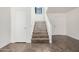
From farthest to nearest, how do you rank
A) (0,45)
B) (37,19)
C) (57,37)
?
1. (37,19)
2. (57,37)
3. (0,45)

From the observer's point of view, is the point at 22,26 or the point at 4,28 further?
the point at 22,26

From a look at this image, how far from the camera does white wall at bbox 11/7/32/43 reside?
1393mm

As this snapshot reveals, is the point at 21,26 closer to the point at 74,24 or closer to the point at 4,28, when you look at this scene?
the point at 4,28

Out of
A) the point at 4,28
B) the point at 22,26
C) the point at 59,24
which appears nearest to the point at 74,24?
the point at 59,24

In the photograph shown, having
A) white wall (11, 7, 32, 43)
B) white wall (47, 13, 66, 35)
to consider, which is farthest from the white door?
white wall (47, 13, 66, 35)

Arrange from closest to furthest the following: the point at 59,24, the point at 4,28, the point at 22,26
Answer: the point at 4,28
the point at 22,26
the point at 59,24

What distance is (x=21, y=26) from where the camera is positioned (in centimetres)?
143

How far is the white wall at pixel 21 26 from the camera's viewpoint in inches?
54.9

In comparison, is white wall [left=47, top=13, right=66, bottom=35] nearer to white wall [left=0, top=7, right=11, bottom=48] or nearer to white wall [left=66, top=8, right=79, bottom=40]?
white wall [left=66, top=8, right=79, bottom=40]
